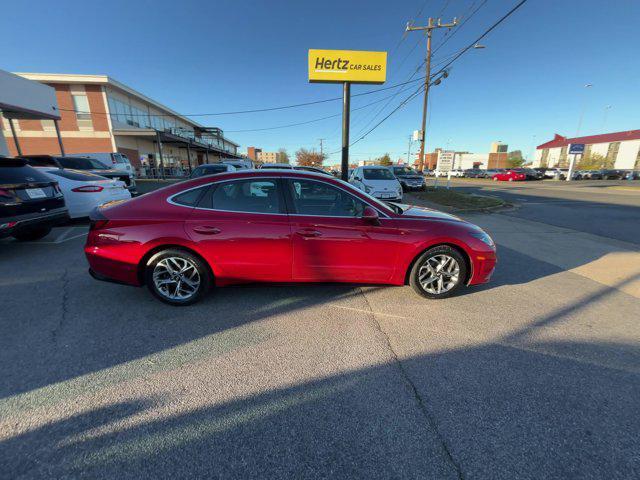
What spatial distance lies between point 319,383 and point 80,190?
7833 millimetres

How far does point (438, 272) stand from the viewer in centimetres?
369

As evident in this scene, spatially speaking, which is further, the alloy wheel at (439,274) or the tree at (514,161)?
the tree at (514,161)

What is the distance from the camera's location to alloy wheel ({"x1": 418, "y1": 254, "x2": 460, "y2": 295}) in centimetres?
368

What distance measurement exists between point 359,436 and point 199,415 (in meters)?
1.10

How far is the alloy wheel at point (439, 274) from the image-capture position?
3676 mm

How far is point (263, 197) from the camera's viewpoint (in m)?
3.48

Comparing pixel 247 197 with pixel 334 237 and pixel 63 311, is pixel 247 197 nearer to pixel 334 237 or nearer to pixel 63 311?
pixel 334 237

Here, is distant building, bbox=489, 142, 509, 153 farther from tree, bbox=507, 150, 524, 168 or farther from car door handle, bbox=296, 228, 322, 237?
car door handle, bbox=296, 228, 322, 237

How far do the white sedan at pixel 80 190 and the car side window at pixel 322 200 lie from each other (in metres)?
6.06

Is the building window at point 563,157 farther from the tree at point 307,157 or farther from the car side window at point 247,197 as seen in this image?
the car side window at point 247,197

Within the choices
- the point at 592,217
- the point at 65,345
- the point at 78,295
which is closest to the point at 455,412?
the point at 65,345

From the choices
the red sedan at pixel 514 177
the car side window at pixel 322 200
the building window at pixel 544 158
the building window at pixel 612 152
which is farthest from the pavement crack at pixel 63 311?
the building window at pixel 544 158

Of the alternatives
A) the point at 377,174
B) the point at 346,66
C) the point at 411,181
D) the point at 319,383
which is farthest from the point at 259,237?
the point at 411,181

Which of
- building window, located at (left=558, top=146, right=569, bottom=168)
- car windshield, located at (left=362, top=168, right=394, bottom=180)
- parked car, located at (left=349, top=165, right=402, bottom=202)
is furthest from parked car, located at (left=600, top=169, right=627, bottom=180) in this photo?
parked car, located at (left=349, top=165, right=402, bottom=202)
